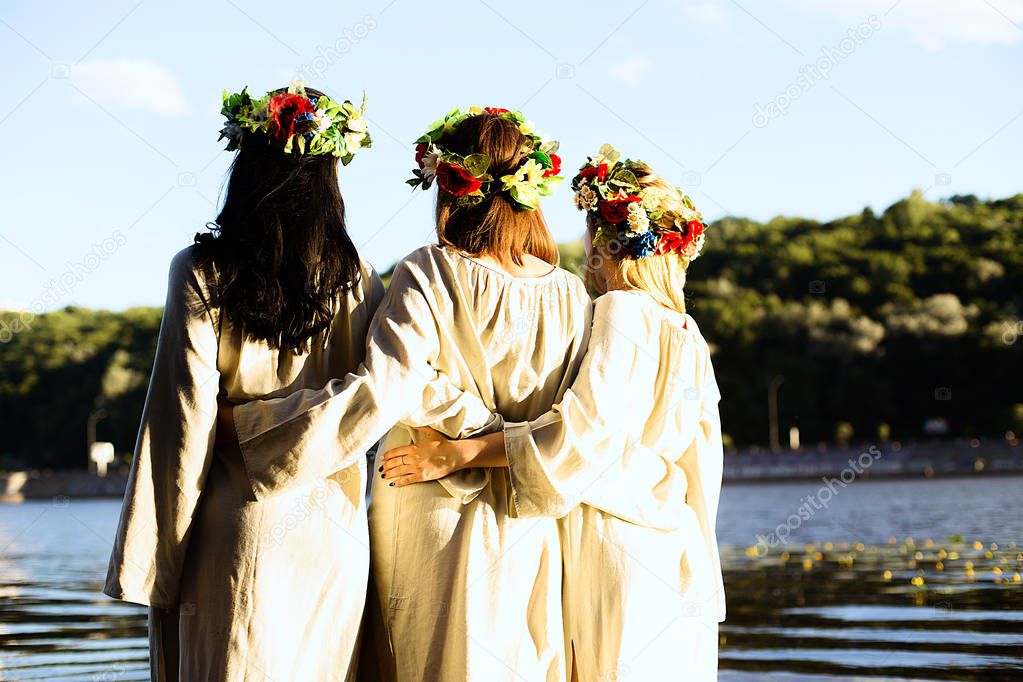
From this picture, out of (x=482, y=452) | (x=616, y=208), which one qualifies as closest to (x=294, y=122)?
(x=482, y=452)

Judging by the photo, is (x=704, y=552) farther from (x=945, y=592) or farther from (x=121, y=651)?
(x=945, y=592)

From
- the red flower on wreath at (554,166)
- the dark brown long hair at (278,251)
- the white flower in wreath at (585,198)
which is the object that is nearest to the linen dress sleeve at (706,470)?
the white flower in wreath at (585,198)

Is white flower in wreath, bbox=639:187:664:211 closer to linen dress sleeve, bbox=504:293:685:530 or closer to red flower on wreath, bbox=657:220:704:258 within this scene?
red flower on wreath, bbox=657:220:704:258

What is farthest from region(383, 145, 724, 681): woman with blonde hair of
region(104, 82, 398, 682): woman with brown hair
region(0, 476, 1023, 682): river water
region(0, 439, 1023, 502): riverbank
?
region(0, 439, 1023, 502): riverbank

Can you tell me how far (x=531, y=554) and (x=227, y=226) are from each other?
4.16 ft

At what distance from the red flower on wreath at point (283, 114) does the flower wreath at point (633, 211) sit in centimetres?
116

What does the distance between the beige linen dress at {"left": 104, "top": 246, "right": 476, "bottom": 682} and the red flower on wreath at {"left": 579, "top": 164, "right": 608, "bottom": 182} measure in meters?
1.49

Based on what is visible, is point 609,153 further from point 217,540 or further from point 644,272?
point 217,540

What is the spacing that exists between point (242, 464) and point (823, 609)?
7399mm

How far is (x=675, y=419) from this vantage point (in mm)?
3846

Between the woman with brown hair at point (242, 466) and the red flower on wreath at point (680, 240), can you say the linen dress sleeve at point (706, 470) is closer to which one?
the red flower on wreath at point (680, 240)

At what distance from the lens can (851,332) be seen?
66.1m

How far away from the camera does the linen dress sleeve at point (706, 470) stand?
3896 mm

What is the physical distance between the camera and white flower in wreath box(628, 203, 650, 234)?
400 centimetres
